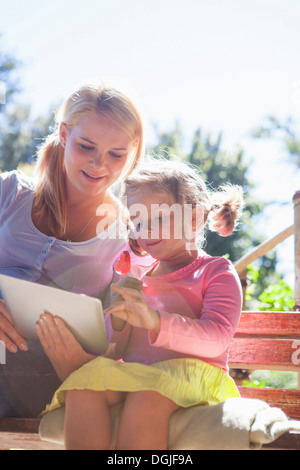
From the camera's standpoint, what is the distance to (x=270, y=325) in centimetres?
223

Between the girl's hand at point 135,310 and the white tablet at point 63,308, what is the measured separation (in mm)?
57

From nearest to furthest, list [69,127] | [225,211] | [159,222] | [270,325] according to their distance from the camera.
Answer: [159,222] → [225,211] → [69,127] → [270,325]

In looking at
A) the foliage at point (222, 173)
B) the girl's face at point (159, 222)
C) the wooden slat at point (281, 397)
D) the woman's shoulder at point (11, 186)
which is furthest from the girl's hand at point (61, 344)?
the foliage at point (222, 173)

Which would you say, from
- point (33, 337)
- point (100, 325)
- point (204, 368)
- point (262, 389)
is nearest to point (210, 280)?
point (204, 368)

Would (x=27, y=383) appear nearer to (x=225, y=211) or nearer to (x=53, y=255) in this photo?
(x=53, y=255)

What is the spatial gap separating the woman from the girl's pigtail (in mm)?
355

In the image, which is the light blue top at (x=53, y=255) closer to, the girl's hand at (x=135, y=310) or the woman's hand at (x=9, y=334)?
the woman's hand at (x=9, y=334)

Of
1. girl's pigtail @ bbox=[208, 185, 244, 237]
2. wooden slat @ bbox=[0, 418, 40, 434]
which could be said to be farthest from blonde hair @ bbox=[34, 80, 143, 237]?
wooden slat @ bbox=[0, 418, 40, 434]

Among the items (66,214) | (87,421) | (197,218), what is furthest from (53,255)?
(87,421)

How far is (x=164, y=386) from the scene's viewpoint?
140 cm

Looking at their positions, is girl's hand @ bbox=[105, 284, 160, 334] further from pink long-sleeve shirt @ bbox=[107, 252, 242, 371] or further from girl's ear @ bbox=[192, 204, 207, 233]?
girl's ear @ bbox=[192, 204, 207, 233]

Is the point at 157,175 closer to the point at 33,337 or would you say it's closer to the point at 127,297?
the point at 127,297

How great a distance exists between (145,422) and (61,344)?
0.36 m

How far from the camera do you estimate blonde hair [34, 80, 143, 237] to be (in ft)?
6.38
